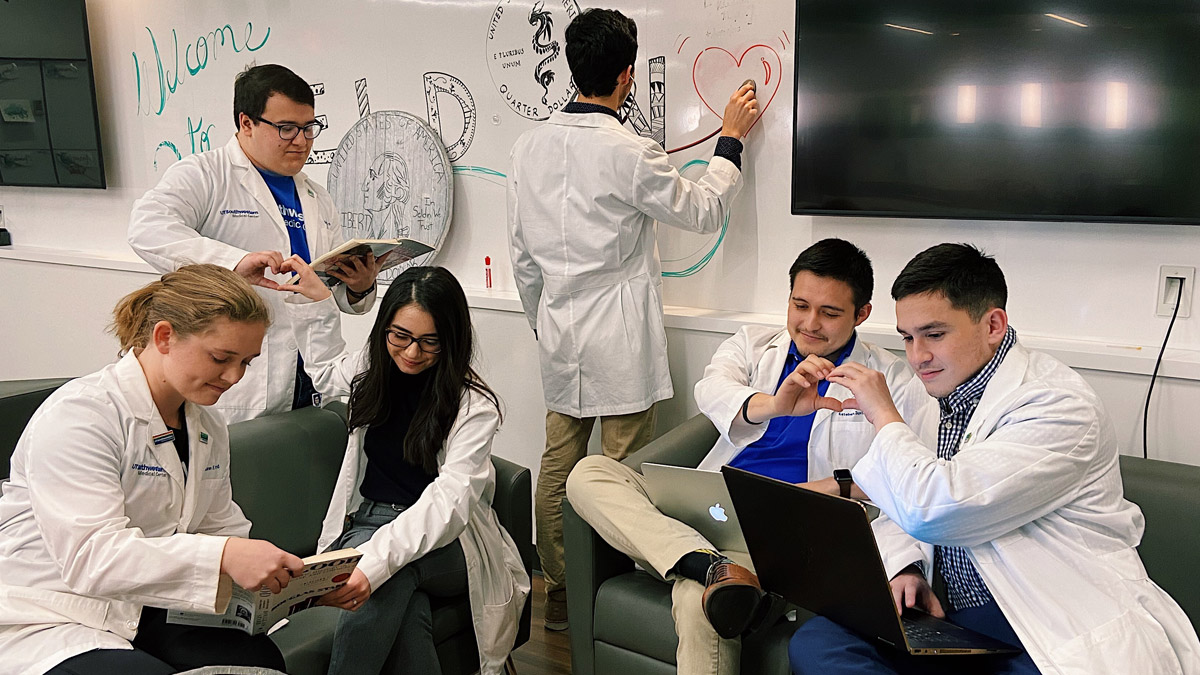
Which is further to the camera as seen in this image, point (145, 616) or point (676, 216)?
point (676, 216)

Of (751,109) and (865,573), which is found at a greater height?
(751,109)

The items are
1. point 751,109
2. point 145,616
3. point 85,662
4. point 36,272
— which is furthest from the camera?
point 36,272

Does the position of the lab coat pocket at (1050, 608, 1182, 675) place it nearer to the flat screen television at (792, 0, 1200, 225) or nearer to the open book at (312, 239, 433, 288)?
the flat screen television at (792, 0, 1200, 225)

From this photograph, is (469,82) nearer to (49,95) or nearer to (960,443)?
(960,443)

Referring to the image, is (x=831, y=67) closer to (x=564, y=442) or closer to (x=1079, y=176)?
(x=1079, y=176)

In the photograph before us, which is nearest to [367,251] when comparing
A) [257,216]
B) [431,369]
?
[257,216]

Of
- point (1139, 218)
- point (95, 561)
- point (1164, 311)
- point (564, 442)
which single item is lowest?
point (564, 442)

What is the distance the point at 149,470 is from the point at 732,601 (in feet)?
3.53

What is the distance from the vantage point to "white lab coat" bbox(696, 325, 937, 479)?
2213 millimetres

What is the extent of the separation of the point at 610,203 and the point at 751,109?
1.69ft

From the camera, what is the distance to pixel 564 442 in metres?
2.89

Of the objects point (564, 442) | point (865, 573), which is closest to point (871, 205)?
point (564, 442)

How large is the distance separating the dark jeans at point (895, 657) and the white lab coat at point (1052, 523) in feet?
0.31

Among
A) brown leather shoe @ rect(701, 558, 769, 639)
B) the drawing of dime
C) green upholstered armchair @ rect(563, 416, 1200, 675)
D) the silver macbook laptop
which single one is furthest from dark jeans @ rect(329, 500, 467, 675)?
the drawing of dime
